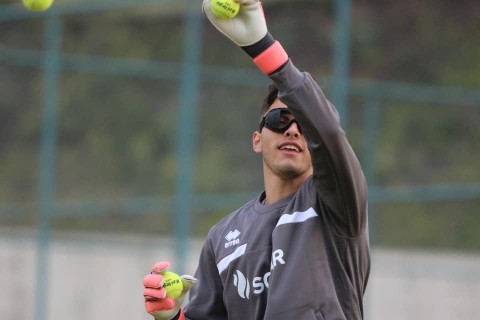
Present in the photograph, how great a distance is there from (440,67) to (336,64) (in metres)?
3.95

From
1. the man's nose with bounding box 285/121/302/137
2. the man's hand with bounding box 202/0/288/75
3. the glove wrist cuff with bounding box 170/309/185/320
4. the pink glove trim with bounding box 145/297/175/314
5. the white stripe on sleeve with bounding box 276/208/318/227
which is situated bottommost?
the glove wrist cuff with bounding box 170/309/185/320

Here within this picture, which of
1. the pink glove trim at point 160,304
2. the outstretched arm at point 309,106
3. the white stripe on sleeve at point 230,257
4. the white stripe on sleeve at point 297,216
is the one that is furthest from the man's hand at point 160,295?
the outstretched arm at point 309,106

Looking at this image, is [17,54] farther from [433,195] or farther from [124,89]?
[433,195]

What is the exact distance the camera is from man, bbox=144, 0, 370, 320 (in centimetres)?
446

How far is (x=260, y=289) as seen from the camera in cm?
486

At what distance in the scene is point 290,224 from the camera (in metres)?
4.78

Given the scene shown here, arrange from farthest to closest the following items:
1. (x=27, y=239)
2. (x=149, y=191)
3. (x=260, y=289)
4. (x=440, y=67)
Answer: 1. (x=440, y=67)
2. (x=149, y=191)
3. (x=27, y=239)
4. (x=260, y=289)

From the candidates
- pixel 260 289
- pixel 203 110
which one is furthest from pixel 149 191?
pixel 260 289

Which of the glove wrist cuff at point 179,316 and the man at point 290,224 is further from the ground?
the man at point 290,224

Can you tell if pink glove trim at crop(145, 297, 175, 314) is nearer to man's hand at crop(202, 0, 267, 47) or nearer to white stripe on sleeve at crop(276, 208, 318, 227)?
white stripe on sleeve at crop(276, 208, 318, 227)

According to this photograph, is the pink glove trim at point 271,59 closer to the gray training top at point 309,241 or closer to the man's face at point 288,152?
the gray training top at point 309,241

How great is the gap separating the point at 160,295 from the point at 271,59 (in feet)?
3.82

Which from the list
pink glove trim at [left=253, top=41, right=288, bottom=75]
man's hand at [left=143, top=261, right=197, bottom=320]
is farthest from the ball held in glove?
pink glove trim at [left=253, top=41, right=288, bottom=75]

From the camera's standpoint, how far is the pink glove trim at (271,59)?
14.6 feet
